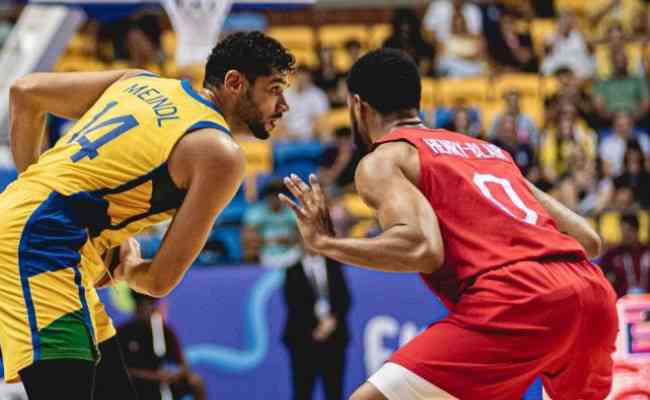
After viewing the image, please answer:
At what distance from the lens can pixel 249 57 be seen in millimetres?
4188

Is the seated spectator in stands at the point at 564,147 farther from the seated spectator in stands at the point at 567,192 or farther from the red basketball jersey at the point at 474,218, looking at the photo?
the red basketball jersey at the point at 474,218

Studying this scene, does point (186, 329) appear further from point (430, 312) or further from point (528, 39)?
point (528, 39)

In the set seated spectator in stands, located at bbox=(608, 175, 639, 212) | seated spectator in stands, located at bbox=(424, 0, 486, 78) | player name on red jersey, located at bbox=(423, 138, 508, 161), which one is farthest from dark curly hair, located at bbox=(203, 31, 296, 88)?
seated spectator in stands, located at bbox=(424, 0, 486, 78)

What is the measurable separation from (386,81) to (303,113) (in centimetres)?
771

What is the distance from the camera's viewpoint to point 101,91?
14.0ft

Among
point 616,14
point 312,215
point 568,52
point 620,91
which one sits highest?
point 312,215

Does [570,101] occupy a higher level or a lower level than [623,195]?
higher

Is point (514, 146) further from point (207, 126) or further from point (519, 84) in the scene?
point (207, 126)

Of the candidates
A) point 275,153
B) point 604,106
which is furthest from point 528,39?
point 275,153

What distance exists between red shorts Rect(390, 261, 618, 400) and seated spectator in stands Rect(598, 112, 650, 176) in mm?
7535

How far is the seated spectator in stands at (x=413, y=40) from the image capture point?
12.2 meters

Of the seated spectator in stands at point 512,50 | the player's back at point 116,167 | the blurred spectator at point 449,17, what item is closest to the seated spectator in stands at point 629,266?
the seated spectator in stands at point 512,50

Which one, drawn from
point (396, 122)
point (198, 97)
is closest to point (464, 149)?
point (396, 122)

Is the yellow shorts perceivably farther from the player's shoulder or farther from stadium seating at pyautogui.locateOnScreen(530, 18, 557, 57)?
stadium seating at pyautogui.locateOnScreen(530, 18, 557, 57)
